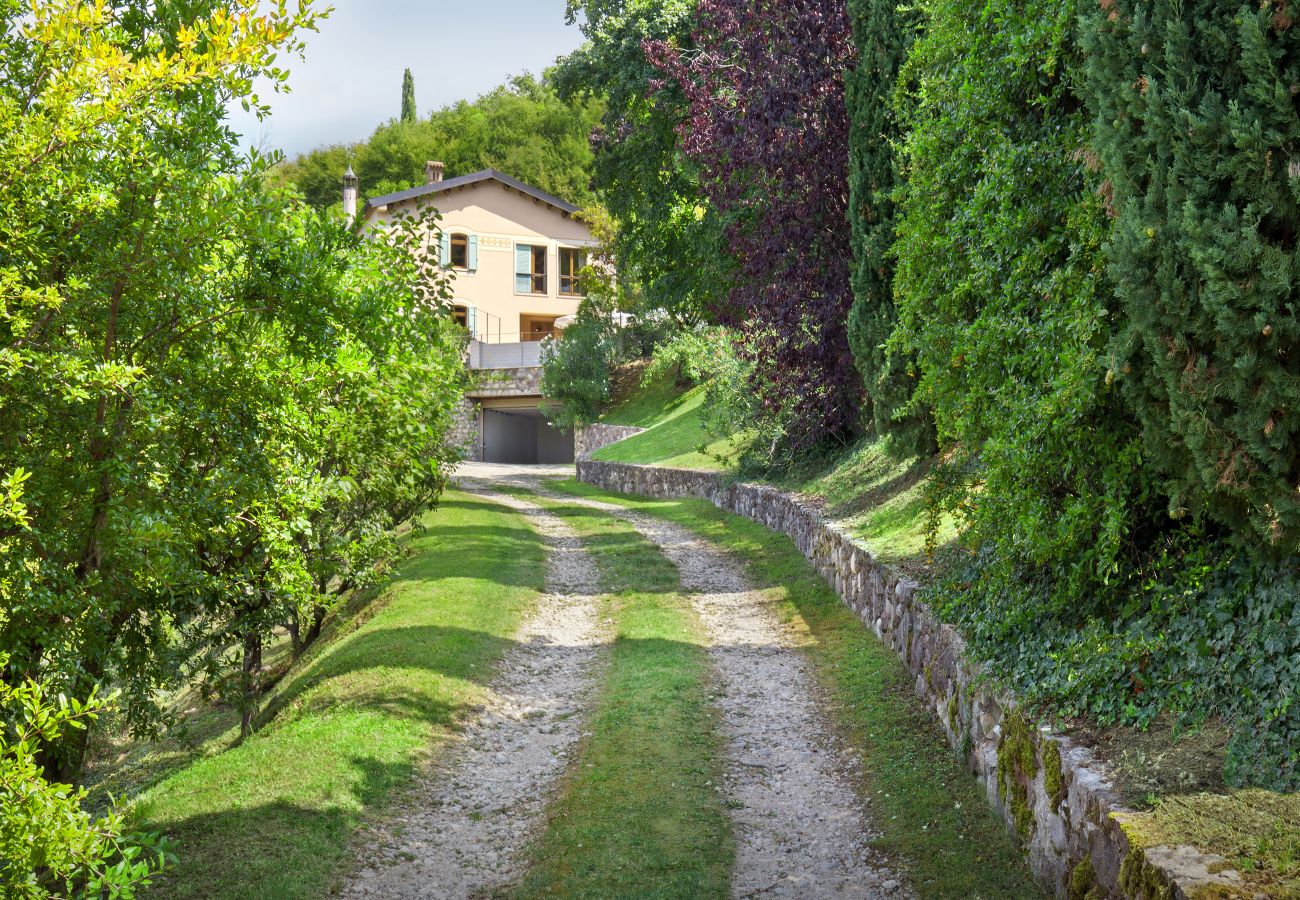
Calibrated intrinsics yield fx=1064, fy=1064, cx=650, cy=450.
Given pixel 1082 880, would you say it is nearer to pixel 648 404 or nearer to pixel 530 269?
pixel 648 404

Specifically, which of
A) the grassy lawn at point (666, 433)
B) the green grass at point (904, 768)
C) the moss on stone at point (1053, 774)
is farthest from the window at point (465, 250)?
the moss on stone at point (1053, 774)

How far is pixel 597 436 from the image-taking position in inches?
1487

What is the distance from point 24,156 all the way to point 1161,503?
21.2 feet

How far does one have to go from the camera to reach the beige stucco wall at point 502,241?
49.2 metres

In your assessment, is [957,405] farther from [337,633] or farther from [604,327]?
[604,327]

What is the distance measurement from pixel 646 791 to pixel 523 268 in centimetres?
4528

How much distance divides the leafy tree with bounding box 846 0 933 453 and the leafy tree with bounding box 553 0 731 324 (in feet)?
18.7

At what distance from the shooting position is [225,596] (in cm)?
771

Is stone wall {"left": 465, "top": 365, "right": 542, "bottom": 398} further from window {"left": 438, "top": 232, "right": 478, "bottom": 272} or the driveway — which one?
window {"left": 438, "top": 232, "right": 478, "bottom": 272}

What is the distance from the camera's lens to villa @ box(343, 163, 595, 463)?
152 ft

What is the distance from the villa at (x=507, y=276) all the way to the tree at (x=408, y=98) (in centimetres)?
2817

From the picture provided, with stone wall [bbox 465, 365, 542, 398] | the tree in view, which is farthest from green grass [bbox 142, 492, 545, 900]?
the tree

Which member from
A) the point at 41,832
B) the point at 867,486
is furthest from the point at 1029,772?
the point at 867,486

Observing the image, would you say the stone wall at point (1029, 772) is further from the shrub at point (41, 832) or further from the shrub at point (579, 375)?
the shrub at point (579, 375)
